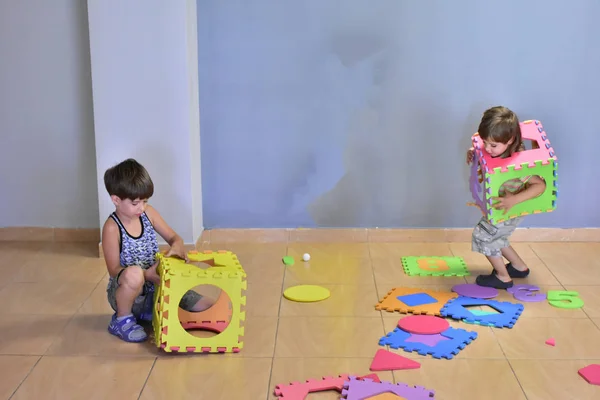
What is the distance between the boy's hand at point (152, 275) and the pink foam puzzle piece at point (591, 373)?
1449 mm

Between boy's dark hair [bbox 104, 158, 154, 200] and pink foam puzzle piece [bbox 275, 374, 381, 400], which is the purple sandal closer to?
boy's dark hair [bbox 104, 158, 154, 200]

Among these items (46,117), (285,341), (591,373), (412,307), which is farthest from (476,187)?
(46,117)

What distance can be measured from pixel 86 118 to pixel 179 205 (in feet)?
2.10

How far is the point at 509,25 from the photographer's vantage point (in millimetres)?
3369

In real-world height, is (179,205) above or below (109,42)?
below

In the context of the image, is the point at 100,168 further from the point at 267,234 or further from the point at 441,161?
the point at 441,161

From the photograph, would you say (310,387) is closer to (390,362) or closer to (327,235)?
(390,362)

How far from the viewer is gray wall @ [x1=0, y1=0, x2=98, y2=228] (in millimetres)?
3416

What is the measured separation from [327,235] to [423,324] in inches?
43.4

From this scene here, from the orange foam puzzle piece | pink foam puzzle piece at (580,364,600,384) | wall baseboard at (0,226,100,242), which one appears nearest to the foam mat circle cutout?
the orange foam puzzle piece

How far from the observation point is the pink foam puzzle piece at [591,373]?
2238mm

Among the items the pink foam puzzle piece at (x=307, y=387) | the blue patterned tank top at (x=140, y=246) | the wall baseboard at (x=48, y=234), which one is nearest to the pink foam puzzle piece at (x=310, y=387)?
the pink foam puzzle piece at (x=307, y=387)

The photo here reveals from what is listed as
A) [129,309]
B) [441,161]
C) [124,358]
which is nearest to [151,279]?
[129,309]

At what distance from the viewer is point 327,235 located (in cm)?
363
